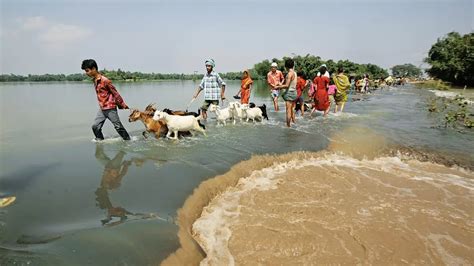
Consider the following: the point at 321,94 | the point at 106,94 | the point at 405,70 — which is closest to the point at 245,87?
the point at 321,94

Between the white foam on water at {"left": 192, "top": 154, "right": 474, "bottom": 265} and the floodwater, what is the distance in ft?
0.07

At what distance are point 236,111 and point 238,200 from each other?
19.2ft

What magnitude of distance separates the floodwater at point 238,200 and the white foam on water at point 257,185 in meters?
0.02

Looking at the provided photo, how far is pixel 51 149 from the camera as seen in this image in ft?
23.4

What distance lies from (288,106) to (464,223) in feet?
20.6

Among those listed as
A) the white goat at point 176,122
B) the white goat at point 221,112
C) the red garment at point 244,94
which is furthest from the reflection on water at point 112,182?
the red garment at point 244,94

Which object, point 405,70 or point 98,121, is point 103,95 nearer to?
point 98,121

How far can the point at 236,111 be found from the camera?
32.9 feet

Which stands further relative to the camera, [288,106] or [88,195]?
[288,106]

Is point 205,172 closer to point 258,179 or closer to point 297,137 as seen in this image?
point 258,179

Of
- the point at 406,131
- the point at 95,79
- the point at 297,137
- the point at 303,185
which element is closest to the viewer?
the point at 303,185

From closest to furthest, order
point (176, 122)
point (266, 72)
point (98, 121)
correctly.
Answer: point (98, 121)
point (176, 122)
point (266, 72)

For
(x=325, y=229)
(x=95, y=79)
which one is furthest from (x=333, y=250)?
(x=95, y=79)

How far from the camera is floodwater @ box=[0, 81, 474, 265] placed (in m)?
3.02
